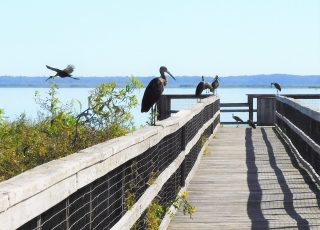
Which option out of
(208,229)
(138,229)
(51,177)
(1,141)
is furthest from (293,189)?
(51,177)

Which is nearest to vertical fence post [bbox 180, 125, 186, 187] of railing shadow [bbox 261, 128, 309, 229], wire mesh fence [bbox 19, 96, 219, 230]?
railing shadow [bbox 261, 128, 309, 229]

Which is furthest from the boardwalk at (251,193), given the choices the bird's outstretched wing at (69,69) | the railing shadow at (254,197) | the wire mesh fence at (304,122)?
the bird's outstretched wing at (69,69)

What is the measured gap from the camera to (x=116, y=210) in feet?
20.6

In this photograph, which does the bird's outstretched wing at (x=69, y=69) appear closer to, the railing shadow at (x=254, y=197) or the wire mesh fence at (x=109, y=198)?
the wire mesh fence at (x=109, y=198)

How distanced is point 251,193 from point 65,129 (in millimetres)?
3117

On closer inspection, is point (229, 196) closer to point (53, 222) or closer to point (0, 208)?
point (53, 222)

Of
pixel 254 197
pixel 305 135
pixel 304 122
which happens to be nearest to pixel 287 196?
pixel 254 197

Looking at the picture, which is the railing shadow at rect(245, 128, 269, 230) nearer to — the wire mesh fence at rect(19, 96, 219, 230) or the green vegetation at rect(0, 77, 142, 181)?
the wire mesh fence at rect(19, 96, 219, 230)

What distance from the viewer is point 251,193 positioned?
462 inches

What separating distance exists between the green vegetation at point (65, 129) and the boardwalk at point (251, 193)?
157cm

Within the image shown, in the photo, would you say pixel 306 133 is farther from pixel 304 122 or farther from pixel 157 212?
pixel 157 212

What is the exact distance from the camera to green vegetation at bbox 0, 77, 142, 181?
8844 mm

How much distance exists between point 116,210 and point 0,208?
3.39m

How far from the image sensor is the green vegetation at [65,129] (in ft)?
29.0
